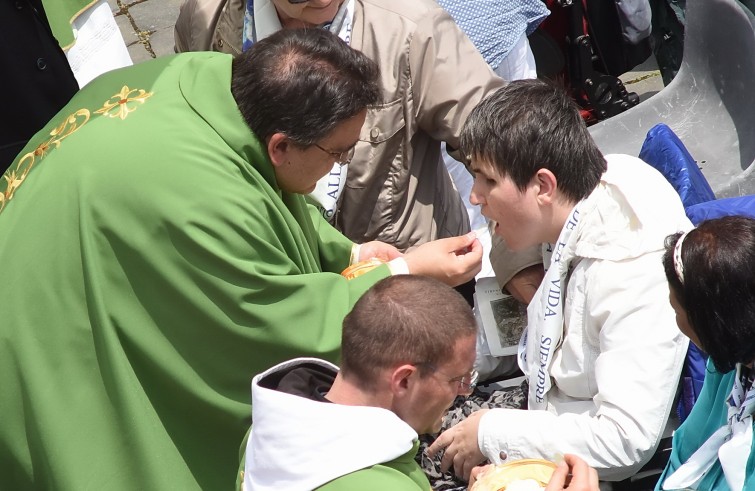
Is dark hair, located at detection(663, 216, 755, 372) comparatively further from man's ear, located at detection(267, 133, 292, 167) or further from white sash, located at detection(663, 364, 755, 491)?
man's ear, located at detection(267, 133, 292, 167)

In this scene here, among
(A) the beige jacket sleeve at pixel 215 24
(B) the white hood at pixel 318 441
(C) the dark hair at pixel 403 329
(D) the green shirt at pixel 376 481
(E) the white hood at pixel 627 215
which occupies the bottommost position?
(E) the white hood at pixel 627 215

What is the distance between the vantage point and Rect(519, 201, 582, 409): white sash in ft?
8.60

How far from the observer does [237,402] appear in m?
2.70

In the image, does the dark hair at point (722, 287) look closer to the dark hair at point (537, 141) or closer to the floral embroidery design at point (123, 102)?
the dark hair at point (537, 141)

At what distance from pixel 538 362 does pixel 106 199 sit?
120cm

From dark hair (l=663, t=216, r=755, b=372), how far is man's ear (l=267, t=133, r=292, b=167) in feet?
3.43

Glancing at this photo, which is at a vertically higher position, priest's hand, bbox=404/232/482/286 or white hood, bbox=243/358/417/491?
white hood, bbox=243/358/417/491

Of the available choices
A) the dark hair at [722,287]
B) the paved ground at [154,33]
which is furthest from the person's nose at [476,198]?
the paved ground at [154,33]

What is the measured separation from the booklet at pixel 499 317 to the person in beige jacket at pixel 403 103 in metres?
0.36

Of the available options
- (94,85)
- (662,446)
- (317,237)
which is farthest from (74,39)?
(662,446)

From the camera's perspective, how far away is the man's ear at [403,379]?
2006 mm

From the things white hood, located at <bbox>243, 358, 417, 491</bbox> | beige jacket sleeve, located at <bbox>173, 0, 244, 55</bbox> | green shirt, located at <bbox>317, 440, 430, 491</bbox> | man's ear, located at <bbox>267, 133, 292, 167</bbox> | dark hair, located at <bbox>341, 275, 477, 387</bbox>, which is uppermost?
beige jacket sleeve, located at <bbox>173, 0, 244, 55</bbox>

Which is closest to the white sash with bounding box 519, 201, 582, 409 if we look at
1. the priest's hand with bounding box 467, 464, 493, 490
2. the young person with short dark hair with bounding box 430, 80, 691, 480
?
the young person with short dark hair with bounding box 430, 80, 691, 480

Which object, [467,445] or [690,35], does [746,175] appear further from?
[467,445]
